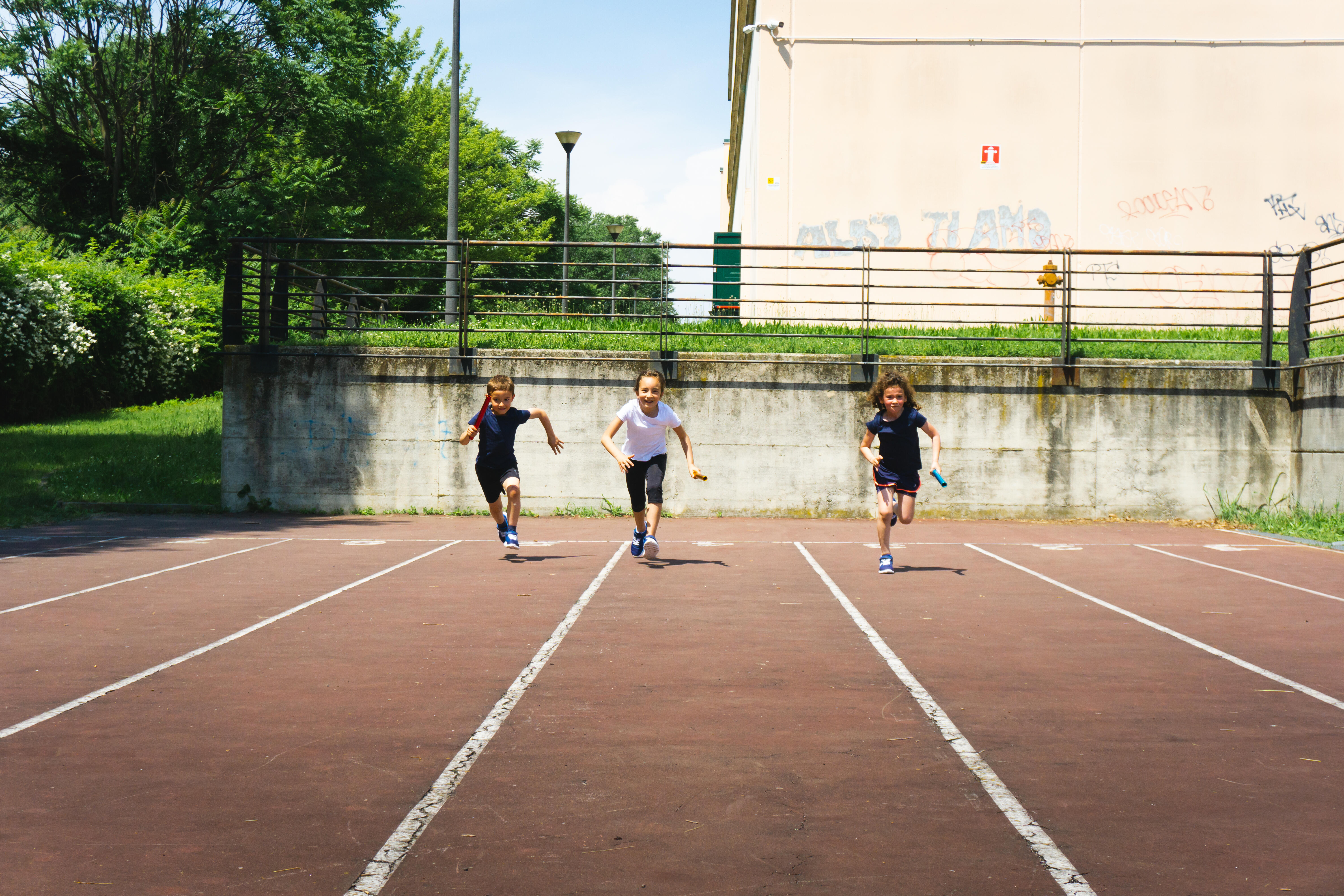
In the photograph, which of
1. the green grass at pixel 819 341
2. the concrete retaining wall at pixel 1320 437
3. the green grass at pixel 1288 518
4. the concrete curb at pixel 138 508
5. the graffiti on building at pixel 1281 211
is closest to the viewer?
the green grass at pixel 1288 518

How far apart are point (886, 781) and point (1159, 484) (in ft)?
42.3

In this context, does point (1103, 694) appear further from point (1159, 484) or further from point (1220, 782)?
point (1159, 484)

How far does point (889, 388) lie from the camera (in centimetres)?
1011

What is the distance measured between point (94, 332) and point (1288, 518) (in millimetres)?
23668

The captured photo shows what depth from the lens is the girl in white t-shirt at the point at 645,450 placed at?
405 inches

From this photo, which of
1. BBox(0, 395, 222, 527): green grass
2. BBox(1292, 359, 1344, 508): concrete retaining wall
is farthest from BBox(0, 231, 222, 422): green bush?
BBox(1292, 359, 1344, 508): concrete retaining wall

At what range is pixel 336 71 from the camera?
1371 inches

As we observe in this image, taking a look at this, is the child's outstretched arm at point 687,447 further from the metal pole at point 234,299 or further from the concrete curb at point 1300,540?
the metal pole at point 234,299

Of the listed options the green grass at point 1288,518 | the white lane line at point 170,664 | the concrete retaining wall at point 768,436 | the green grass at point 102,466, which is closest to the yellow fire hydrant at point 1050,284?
the concrete retaining wall at point 768,436

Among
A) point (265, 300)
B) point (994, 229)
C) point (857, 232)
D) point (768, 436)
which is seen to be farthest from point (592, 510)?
point (994, 229)

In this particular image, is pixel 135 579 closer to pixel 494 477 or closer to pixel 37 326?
pixel 494 477

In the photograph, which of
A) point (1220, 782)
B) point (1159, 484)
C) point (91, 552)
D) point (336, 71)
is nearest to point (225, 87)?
point (336, 71)

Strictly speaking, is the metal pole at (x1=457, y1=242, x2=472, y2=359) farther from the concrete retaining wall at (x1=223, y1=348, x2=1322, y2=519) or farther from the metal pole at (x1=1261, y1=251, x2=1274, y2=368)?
the metal pole at (x1=1261, y1=251, x2=1274, y2=368)

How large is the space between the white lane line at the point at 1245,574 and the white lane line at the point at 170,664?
7824 millimetres
